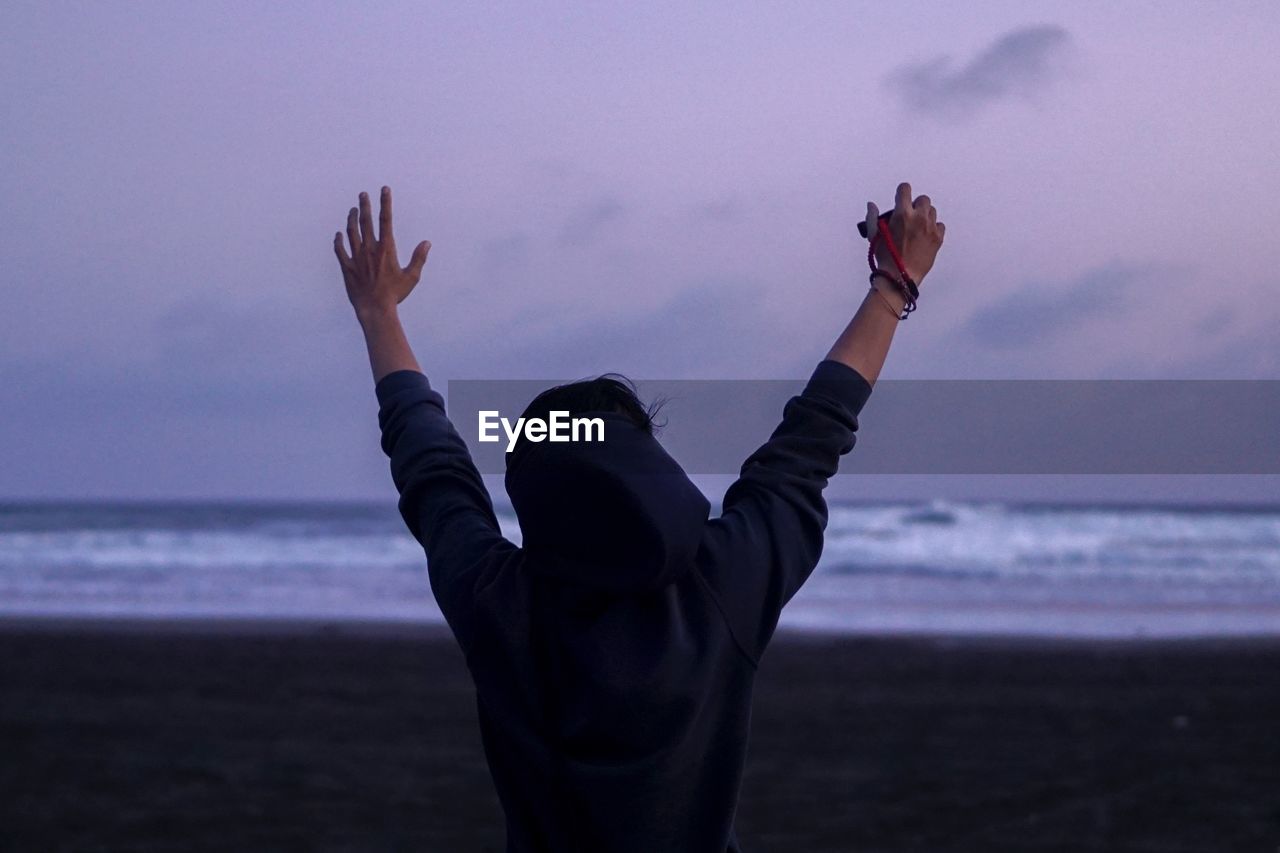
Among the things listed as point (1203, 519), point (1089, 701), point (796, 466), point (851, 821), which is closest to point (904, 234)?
point (796, 466)

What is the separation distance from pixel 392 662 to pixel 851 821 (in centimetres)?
478

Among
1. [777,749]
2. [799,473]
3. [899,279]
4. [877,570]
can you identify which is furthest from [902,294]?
[877,570]

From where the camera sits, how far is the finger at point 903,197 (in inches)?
65.0

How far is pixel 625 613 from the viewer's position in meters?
1.31

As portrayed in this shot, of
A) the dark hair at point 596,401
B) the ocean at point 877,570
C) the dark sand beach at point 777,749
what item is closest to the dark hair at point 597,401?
the dark hair at point 596,401

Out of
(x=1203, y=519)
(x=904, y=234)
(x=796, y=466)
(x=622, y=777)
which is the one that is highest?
(x=1203, y=519)

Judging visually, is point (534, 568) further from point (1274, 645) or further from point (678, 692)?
point (1274, 645)

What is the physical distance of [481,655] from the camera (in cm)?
136

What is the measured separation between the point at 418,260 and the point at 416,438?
1.22ft

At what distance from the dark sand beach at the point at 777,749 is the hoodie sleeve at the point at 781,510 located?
3.78m

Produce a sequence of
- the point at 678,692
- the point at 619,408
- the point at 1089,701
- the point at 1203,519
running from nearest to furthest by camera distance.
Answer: the point at 678,692
the point at 619,408
the point at 1089,701
the point at 1203,519

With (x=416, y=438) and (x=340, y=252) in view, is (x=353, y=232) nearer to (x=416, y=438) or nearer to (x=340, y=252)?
(x=340, y=252)

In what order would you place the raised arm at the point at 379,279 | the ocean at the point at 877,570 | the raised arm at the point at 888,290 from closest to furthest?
the raised arm at the point at 888,290 → the raised arm at the point at 379,279 → the ocean at the point at 877,570

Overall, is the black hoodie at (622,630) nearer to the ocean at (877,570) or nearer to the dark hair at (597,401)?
the dark hair at (597,401)
